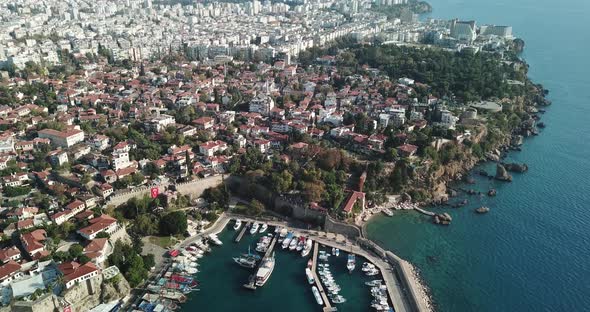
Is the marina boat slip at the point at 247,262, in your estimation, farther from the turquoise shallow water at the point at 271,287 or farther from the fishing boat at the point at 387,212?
the fishing boat at the point at 387,212

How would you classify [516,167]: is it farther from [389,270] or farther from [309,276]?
[309,276]

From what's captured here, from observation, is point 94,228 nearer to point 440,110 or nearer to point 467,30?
point 440,110

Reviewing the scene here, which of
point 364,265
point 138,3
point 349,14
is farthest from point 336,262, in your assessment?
point 138,3

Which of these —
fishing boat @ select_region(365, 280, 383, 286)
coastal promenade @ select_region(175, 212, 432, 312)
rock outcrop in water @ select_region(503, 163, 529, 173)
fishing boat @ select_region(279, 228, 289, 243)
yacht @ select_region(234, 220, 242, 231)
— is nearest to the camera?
coastal promenade @ select_region(175, 212, 432, 312)

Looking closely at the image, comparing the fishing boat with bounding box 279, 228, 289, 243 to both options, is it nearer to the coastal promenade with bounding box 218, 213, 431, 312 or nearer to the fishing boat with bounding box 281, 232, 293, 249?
the fishing boat with bounding box 281, 232, 293, 249

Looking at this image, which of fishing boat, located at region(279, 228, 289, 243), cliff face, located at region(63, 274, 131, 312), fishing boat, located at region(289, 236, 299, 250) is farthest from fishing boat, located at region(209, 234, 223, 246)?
cliff face, located at region(63, 274, 131, 312)

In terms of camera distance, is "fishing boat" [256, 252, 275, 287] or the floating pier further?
"fishing boat" [256, 252, 275, 287]
